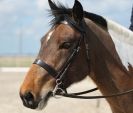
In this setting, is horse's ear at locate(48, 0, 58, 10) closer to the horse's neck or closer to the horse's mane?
the horse's mane

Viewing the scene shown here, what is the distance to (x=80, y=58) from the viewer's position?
5.69m

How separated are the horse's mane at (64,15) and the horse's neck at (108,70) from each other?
0.11 metres

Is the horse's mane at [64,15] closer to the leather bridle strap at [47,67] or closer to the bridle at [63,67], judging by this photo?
the bridle at [63,67]

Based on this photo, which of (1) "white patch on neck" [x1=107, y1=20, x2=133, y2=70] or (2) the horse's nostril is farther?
(1) "white patch on neck" [x1=107, y1=20, x2=133, y2=70]

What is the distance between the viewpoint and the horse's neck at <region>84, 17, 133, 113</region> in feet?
18.8

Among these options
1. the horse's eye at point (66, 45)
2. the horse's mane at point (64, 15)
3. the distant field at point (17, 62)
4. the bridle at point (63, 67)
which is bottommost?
the distant field at point (17, 62)

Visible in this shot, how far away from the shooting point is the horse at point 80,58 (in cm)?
545

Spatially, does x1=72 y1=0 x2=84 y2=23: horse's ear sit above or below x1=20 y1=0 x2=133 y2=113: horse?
above

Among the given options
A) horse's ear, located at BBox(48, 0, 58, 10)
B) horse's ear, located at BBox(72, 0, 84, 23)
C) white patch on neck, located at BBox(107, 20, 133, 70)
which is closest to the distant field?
horse's ear, located at BBox(48, 0, 58, 10)

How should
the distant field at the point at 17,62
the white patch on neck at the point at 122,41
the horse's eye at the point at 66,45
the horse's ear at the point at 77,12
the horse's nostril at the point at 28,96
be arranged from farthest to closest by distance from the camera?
1. the distant field at the point at 17,62
2. the white patch on neck at the point at 122,41
3. the horse's ear at the point at 77,12
4. the horse's eye at the point at 66,45
5. the horse's nostril at the point at 28,96

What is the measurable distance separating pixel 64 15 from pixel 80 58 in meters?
0.54

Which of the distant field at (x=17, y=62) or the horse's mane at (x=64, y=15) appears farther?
the distant field at (x=17, y=62)

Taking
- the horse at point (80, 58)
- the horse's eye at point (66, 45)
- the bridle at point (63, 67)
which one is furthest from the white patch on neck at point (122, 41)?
the horse's eye at point (66, 45)

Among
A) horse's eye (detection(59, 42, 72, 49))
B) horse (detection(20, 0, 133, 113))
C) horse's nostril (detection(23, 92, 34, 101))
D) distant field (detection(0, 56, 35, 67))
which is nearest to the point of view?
horse's nostril (detection(23, 92, 34, 101))
